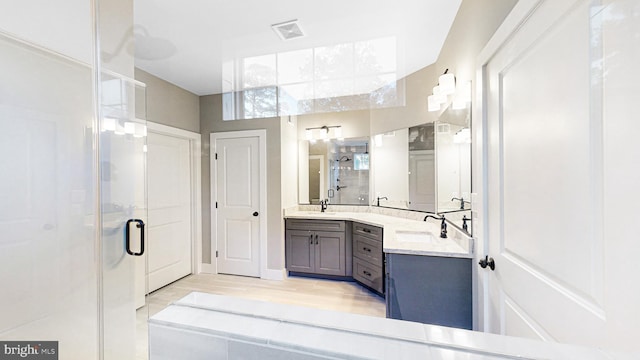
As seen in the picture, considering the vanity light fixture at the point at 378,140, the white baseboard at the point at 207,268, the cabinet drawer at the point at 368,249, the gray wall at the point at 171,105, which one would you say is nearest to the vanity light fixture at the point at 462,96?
the vanity light fixture at the point at 378,140

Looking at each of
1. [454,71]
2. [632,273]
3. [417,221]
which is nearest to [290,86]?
[454,71]

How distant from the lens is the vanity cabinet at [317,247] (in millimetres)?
3002

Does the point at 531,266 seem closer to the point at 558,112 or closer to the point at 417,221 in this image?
the point at 558,112

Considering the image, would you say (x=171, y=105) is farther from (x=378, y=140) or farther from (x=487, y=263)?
(x=487, y=263)

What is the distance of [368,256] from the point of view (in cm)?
271

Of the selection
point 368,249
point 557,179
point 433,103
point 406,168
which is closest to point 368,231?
point 368,249

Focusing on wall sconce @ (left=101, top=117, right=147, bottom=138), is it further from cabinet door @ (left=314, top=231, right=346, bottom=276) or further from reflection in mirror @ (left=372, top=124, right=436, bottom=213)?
reflection in mirror @ (left=372, top=124, right=436, bottom=213)

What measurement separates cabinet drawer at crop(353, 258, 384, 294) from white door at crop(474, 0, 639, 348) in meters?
1.43

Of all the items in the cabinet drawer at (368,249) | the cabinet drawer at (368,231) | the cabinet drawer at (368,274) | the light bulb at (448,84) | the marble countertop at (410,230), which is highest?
the light bulb at (448,84)

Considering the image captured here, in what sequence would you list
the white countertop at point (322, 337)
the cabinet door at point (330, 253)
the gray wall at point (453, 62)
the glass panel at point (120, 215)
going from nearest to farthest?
the white countertop at point (322, 337)
the gray wall at point (453, 62)
the glass panel at point (120, 215)
the cabinet door at point (330, 253)

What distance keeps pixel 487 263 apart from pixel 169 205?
3100 mm

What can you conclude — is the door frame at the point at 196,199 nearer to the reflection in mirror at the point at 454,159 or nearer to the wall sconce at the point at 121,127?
the wall sconce at the point at 121,127

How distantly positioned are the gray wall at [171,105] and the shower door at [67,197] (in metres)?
0.80

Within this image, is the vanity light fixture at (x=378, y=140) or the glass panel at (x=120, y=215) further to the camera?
the vanity light fixture at (x=378, y=140)
